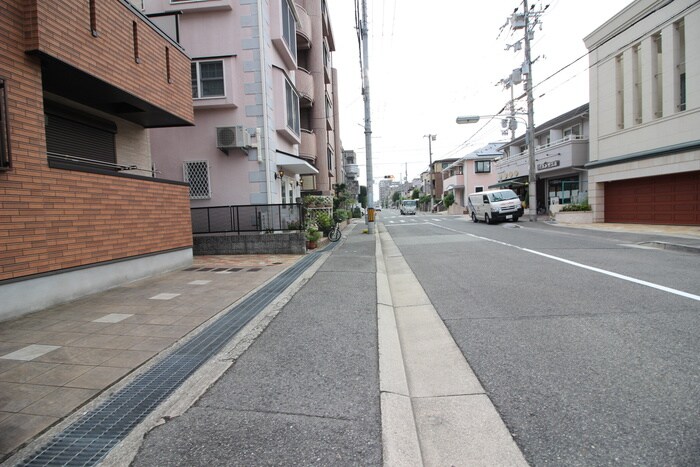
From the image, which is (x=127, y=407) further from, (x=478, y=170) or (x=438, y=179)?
(x=438, y=179)

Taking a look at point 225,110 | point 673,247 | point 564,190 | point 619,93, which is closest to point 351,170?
point 564,190

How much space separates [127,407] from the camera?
3.02 m

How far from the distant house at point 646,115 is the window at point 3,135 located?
1819 centimetres

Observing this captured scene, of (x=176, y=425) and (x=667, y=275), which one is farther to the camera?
(x=667, y=275)

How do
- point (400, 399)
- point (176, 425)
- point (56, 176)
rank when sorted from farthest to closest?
point (56, 176), point (400, 399), point (176, 425)

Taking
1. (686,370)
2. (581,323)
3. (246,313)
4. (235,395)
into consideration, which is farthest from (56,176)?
(686,370)

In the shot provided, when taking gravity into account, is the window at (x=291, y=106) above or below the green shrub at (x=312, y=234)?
above

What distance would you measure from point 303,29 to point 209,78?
9254mm

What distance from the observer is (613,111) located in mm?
20531

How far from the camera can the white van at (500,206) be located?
24.8 m

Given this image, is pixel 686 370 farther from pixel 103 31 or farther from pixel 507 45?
pixel 507 45

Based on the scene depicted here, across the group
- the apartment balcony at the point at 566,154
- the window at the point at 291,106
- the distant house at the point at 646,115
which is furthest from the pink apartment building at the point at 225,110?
the apartment balcony at the point at 566,154

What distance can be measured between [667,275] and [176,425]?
8.26 m

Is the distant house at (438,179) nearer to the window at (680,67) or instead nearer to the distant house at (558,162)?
the distant house at (558,162)
